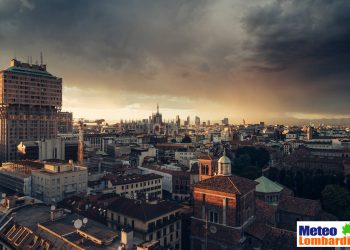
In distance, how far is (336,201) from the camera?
67625mm

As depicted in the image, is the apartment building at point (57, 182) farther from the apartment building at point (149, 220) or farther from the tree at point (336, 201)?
the tree at point (336, 201)

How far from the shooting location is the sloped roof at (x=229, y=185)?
4478 cm

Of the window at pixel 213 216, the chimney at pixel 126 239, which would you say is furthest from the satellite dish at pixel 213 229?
the chimney at pixel 126 239

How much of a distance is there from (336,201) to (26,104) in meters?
145

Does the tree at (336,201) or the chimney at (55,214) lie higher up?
the chimney at (55,214)

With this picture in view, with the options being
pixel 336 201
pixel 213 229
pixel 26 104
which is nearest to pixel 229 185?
pixel 213 229

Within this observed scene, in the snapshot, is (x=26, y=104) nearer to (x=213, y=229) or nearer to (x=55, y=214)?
(x=55, y=214)

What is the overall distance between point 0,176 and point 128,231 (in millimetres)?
79281

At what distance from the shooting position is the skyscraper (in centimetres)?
14525

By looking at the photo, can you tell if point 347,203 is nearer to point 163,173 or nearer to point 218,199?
point 218,199

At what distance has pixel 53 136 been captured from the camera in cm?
16250

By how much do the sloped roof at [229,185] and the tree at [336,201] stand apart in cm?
3022

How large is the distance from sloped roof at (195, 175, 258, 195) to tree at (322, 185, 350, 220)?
3022cm

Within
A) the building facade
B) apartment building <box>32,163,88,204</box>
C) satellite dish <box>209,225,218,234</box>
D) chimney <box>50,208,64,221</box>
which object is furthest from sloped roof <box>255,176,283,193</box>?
apartment building <box>32,163,88,204</box>
